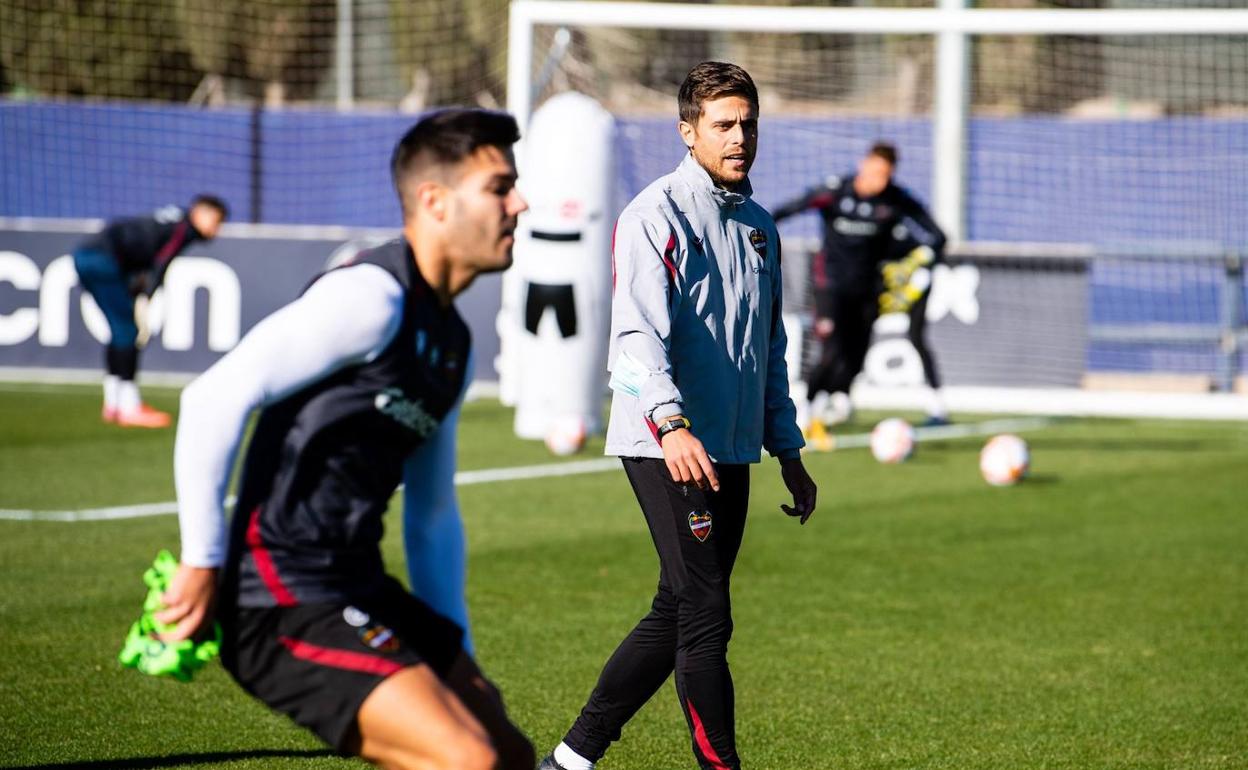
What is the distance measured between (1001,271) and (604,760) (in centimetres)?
1260

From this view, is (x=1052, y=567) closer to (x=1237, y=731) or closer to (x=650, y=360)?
(x=1237, y=731)

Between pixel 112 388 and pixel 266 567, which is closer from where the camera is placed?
pixel 266 567

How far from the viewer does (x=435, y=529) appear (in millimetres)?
3732

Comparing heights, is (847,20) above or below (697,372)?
above

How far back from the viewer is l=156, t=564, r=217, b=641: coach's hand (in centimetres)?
328

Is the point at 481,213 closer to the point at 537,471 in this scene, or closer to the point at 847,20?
the point at 537,471

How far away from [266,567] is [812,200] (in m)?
10.9

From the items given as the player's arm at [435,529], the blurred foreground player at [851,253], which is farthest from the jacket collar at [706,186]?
the blurred foreground player at [851,253]

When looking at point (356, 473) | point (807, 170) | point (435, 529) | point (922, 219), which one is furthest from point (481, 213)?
point (807, 170)

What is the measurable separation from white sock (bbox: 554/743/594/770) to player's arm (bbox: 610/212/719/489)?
3.38 feet

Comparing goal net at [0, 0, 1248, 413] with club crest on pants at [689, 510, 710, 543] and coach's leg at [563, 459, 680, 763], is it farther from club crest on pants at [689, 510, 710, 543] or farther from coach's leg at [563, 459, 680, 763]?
club crest on pants at [689, 510, 710, 543]


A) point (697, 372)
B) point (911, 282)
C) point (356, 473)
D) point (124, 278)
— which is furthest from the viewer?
point (124, 278)

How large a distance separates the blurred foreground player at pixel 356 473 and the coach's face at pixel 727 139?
1.12 m

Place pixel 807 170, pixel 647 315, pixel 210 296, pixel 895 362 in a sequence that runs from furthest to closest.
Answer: pixel 807 170 → pixel 210 296 → pixel 895 362 → pixel 647 315
